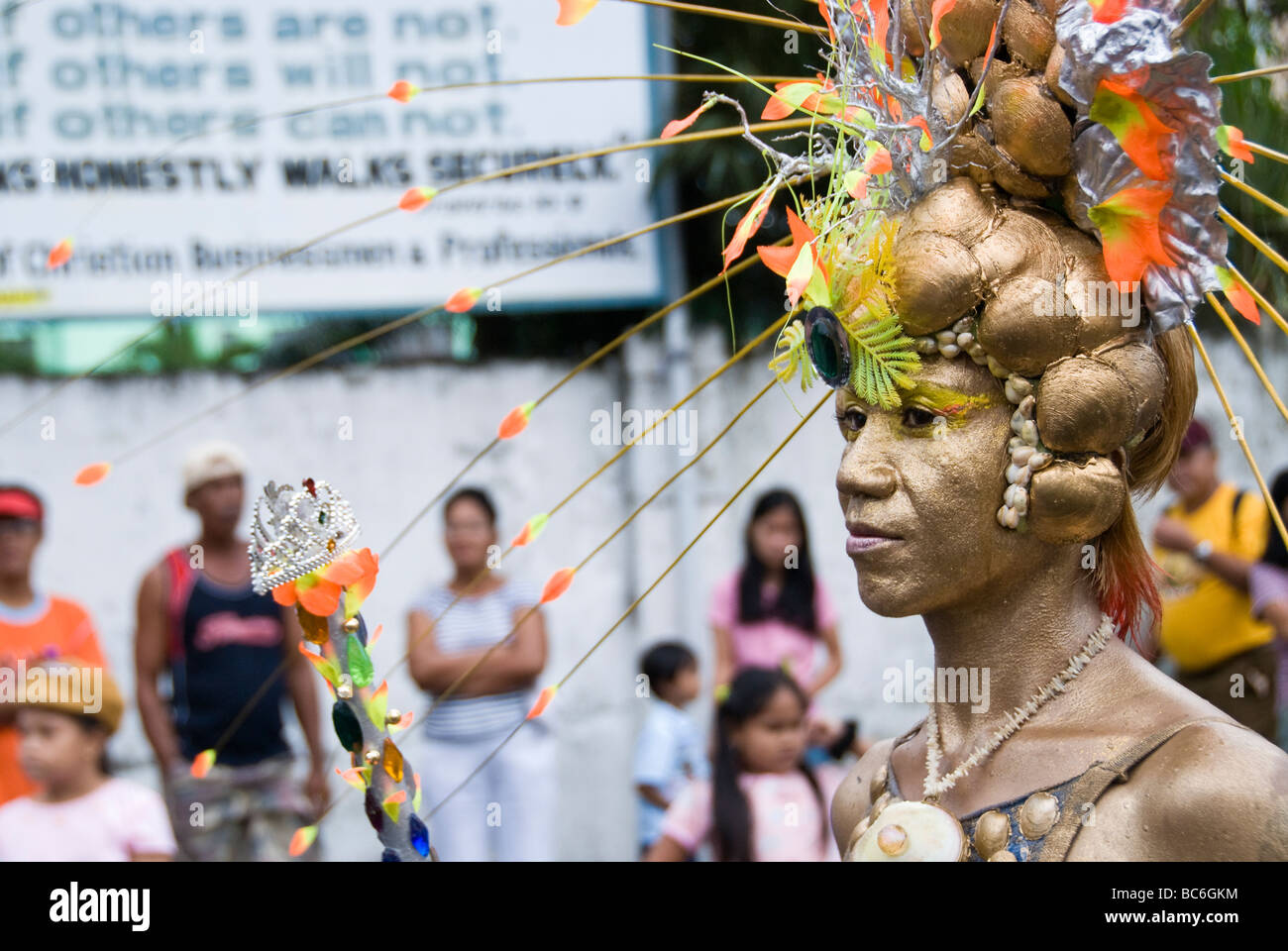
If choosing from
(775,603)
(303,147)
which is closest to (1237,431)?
(775,603)

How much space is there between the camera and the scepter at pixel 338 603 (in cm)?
184

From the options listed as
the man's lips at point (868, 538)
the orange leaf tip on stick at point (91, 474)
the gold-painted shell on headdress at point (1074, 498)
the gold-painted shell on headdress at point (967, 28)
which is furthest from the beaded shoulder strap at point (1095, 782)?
the orange leaf tip on stick at point (91, 474)

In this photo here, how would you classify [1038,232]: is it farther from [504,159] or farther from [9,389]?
[9,389]

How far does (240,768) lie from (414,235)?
2229mm

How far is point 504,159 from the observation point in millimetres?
5648

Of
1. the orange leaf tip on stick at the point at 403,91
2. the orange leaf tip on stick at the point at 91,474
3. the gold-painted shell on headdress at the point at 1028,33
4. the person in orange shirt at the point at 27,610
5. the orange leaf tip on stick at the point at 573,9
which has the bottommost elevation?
the person in orange shirt at the point at 27,610

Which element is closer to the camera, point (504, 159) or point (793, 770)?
point (793, 770)

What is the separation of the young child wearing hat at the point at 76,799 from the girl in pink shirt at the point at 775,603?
1.67 meters

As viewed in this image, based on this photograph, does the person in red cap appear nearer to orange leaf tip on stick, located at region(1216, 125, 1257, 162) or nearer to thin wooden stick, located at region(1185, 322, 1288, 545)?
thin wooden stick, located at region(1185, 322, 1288, 545)

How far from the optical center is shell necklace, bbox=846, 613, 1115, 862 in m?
1.88

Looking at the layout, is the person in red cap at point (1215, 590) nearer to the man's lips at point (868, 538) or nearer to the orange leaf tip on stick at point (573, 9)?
the man's lips at point (868, 538)

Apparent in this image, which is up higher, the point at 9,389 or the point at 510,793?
the point at 9,389

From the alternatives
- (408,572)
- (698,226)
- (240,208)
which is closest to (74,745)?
(408,572)
